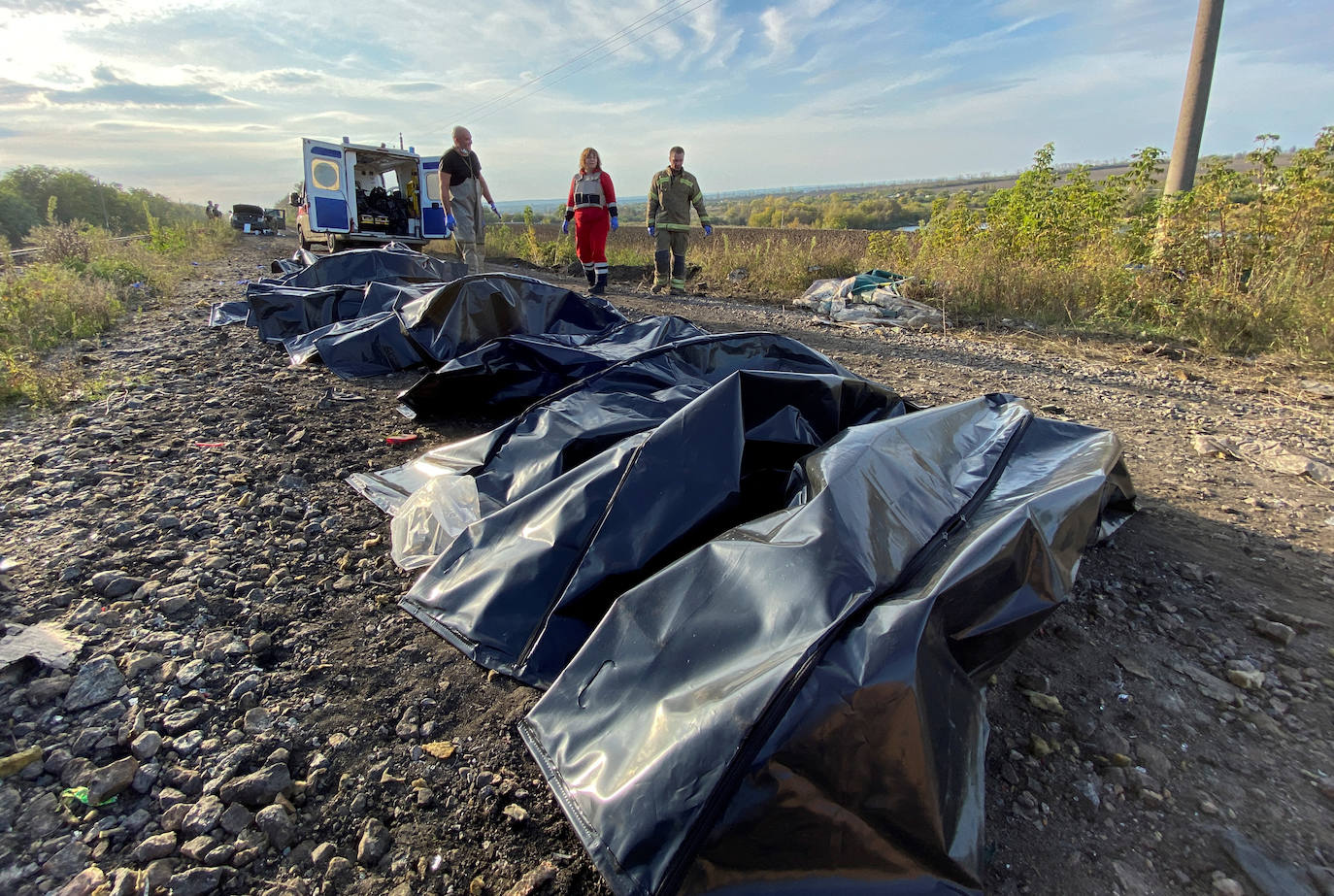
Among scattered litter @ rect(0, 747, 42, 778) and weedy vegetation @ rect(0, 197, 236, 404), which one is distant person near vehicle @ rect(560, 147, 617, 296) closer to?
weedy vegetation @ rect(0, 197, 236, 404)

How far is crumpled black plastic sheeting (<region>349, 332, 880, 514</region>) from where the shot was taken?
2.23m

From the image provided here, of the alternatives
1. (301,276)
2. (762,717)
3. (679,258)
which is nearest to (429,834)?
(762,717)

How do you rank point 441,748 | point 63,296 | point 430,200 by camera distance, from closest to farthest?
point 441,748, point 63,296, point 430,200

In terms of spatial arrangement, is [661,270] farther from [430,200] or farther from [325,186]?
[325,186]

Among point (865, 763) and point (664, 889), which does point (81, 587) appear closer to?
point (664, 889)

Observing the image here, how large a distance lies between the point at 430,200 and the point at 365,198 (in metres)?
1.81

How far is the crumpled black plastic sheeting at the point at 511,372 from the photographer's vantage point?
10.6ft

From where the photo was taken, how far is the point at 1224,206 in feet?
17.0

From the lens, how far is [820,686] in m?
1.09

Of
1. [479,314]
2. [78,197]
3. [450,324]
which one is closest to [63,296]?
[450,324]

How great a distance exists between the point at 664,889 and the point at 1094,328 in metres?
6.45

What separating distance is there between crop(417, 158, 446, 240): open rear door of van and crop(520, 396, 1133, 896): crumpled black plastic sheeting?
1142 centimetres

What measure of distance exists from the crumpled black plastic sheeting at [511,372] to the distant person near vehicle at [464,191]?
160 inches

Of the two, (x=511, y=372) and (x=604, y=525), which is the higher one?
(x=511, y=372)
